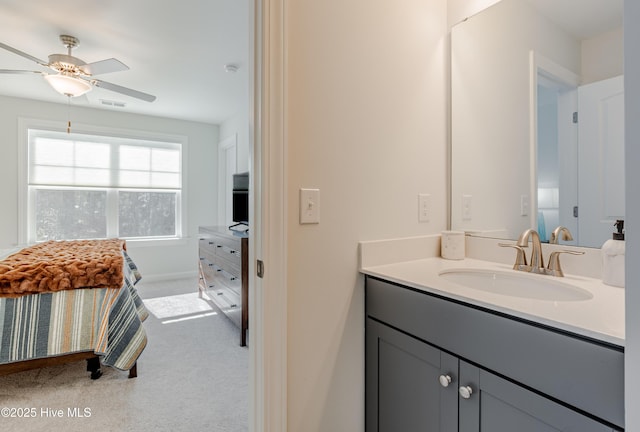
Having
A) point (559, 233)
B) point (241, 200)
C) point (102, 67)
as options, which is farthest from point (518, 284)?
point (102, 67)

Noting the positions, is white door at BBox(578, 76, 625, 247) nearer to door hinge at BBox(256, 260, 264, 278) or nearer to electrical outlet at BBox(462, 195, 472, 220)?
electrical outlet at BBox(462, 195, 472, 220)

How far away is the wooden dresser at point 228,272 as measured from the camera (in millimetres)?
2484

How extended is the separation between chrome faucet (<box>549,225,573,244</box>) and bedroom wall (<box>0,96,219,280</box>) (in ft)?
15.6

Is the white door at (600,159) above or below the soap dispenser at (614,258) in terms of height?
above

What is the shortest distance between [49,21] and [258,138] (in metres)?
2.46

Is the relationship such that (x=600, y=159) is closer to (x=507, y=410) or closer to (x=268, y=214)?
(x=507, y=410)

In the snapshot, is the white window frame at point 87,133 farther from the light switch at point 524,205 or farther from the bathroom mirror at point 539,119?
the light switch at point 524,205

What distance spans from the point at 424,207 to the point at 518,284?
50 cm

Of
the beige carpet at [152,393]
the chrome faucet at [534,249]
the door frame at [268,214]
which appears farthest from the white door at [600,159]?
the beige carpet at [152,393]

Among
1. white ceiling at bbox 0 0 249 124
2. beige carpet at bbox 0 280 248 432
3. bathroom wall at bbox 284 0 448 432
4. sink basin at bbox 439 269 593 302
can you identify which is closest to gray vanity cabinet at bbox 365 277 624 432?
bathroom wall at bbox 284 0 448 432

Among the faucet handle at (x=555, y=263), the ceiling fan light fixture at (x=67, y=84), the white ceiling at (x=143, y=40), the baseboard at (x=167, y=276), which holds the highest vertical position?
the white ceiling at (x=143, y=40)

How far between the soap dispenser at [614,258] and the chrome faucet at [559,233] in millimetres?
145

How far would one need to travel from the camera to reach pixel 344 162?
1228 millimetres

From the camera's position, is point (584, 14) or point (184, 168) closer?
point (584, 14)
